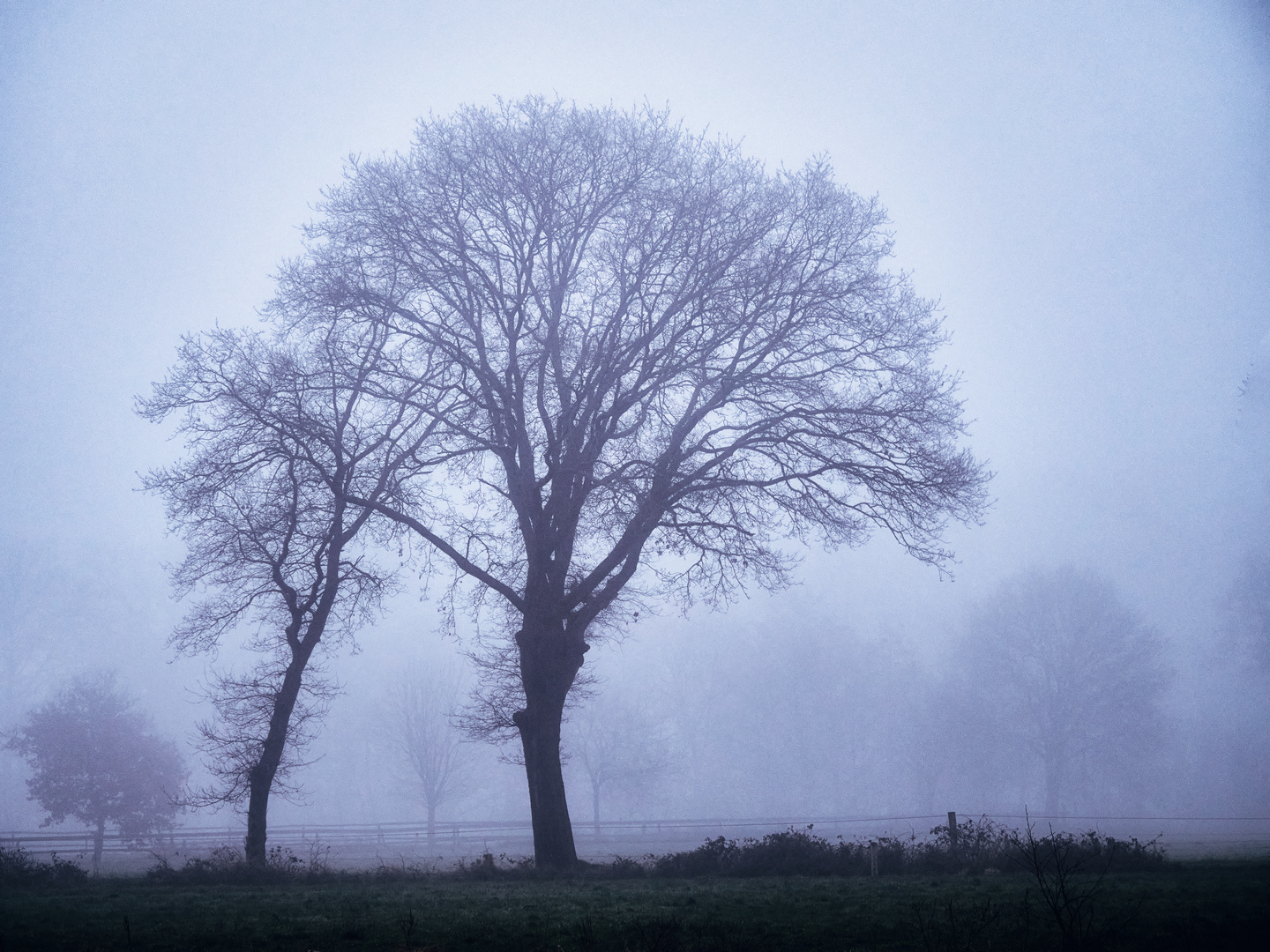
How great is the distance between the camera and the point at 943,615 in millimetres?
81750

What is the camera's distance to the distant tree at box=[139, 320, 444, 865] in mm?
15086

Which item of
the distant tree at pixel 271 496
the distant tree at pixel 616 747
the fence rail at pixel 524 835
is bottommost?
the fence rail at pixel 524 835

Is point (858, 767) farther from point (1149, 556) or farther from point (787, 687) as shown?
point (1149, 556)

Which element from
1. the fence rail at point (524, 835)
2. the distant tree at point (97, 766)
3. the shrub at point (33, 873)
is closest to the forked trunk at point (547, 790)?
the shrub at point (33, 873)

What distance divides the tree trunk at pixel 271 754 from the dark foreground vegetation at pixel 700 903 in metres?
0.76

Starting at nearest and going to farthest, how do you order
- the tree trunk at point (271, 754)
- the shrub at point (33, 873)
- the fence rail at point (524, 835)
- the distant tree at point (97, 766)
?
the shrub at point (33, 873), the tree trunk at point (271, 754), the distant tree at point (97, 766), the fence rail at point (524, 835)

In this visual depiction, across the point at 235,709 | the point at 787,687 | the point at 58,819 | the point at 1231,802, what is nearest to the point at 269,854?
the point at 235,709

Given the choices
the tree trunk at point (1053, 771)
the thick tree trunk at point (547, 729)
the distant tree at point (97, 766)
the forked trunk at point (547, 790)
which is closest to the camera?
the forked trunk at point (547, 790)

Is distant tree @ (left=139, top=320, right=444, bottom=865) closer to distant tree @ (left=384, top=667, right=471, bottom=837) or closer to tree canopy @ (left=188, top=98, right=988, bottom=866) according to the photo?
tree canopy @ (left=188, top=98, right=988, bottom=866)

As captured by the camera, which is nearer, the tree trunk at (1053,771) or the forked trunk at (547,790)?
the forked trunk at (547,790)

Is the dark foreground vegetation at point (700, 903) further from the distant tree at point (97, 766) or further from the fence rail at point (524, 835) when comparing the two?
the distant tree at point (97, 766)

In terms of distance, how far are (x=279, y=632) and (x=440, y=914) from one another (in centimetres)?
1368

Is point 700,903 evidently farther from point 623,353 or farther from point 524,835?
point 524,835

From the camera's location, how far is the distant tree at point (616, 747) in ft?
179
